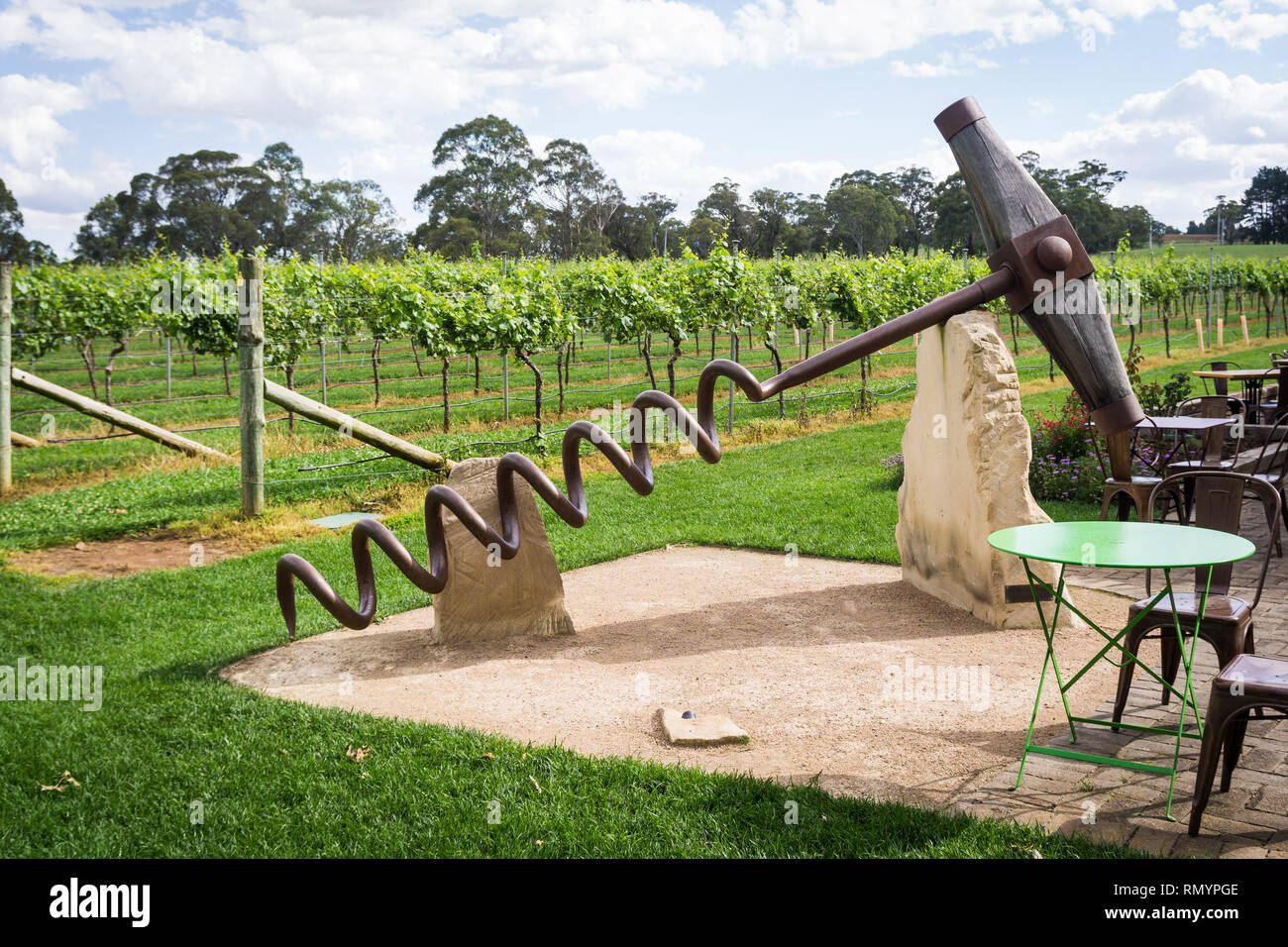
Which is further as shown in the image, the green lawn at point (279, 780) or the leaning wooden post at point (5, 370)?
the leaning wooden post at point (5, 370)

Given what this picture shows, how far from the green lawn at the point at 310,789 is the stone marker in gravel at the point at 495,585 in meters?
1.32

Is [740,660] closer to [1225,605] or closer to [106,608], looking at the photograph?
[1225,605]

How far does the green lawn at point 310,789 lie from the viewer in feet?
13.4

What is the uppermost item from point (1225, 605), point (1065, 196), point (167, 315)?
point (1065, 196)

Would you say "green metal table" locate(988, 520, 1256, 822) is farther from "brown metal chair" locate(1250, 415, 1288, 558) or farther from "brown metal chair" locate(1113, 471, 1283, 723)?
"brown metal chair" locate(1250, 415, 1288, 558)

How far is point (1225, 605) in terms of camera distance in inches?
189

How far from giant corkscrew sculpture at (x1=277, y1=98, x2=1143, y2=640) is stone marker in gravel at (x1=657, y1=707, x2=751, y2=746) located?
2.14m

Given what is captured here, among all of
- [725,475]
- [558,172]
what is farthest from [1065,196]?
[725,475]

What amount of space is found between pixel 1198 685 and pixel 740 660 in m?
2.67

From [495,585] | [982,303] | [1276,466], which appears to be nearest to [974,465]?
[495,585]

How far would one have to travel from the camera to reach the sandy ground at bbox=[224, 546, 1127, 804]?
5109mm

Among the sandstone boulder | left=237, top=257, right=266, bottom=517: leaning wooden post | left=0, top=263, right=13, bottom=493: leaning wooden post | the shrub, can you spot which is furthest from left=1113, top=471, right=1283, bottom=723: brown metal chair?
left=0, top=263, right=13, bottom=493: leaning wooden post

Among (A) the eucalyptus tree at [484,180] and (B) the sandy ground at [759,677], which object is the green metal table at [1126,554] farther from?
(A) the eucalyptus tree at [484,180]

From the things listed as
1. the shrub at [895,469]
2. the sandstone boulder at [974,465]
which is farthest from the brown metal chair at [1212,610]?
the shrub at [895,469]
